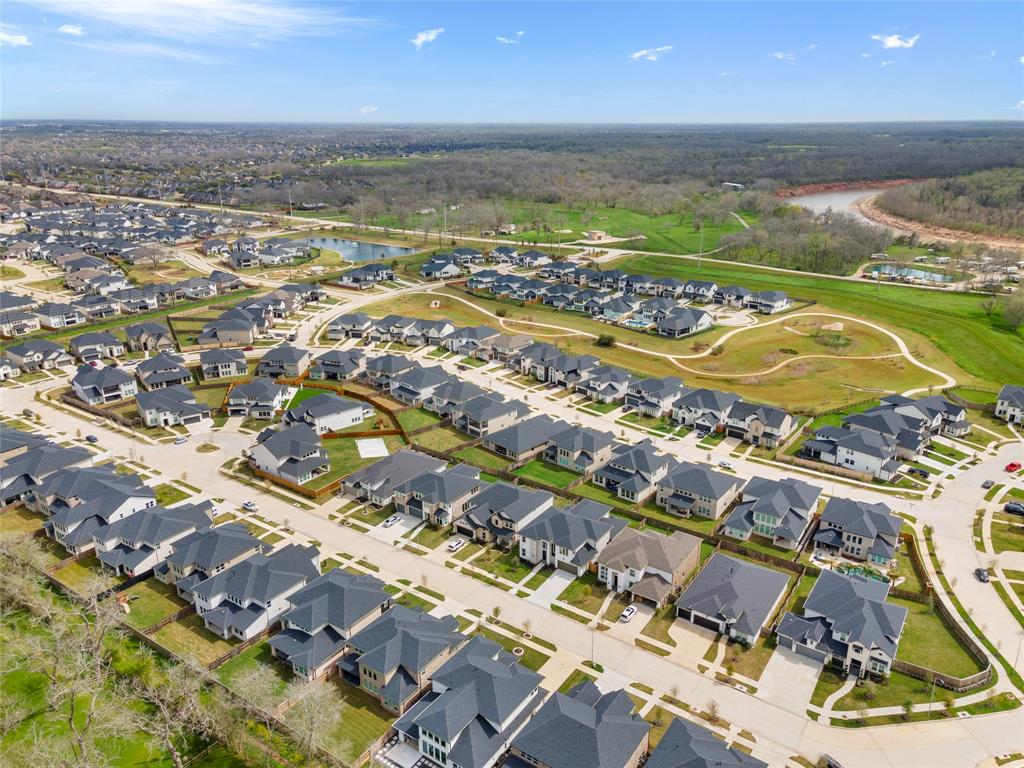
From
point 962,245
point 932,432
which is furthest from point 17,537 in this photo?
point 962,245

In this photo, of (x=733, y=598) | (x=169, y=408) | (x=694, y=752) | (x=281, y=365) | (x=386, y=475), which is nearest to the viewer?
(x=694, y=752)

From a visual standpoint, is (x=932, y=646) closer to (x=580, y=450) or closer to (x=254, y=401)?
(x=580, y=450)

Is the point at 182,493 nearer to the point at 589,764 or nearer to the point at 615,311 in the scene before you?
the point at 589,764

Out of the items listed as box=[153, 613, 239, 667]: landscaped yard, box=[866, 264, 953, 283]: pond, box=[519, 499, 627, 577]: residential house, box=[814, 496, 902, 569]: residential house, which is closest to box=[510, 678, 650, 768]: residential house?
box=[519, 499, 627, 577]: residential house

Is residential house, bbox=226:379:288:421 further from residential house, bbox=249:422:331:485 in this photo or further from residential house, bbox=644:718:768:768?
residential house, bbox=644:718:768:768

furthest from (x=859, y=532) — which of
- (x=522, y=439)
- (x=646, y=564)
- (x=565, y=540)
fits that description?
(x=522, y=439)

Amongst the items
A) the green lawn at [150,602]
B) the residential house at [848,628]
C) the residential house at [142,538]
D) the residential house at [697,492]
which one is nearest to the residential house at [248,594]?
the green lawn at [150,602]
